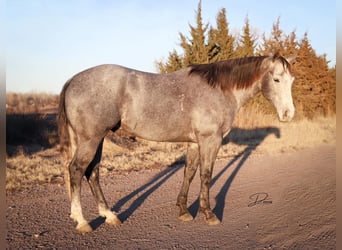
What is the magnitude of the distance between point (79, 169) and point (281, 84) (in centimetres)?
316

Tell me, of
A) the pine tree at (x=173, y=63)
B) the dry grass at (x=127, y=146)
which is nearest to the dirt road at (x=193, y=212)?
the dry grass at (x=127, y=146)

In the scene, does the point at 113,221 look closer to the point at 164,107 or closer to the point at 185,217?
the point at 185,217

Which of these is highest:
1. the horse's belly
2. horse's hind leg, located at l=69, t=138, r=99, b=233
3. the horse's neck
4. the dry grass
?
the horse's neck

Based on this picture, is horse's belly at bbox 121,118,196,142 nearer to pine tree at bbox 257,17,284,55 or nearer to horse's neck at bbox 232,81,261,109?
horse's neck at bbox 232,81,261,109

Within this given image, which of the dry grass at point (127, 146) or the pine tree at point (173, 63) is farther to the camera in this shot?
the pine tree at point (173, 63)

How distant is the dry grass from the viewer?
7.12m

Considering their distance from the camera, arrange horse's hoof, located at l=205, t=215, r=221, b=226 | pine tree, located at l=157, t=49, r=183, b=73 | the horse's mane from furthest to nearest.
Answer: pine tree, located at l=157, t=49, r=183, b=73 → the horse's mane → horse's hoof, located at l=205, t=215, r=221, b=226

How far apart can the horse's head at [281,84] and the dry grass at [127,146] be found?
14.4 ft

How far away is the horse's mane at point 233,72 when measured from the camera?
438cm

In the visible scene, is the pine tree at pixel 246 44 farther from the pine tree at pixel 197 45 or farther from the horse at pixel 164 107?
the horse at pixel 164 107

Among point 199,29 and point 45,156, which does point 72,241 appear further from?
point 199,29

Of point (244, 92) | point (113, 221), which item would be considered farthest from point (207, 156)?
point (113, 221)

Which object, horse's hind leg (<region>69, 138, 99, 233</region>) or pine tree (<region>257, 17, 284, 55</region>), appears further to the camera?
pine tree (<region>257, 17, 284, 55</region>)

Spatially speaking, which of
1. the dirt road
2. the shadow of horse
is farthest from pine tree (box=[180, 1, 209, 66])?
the dirt road
